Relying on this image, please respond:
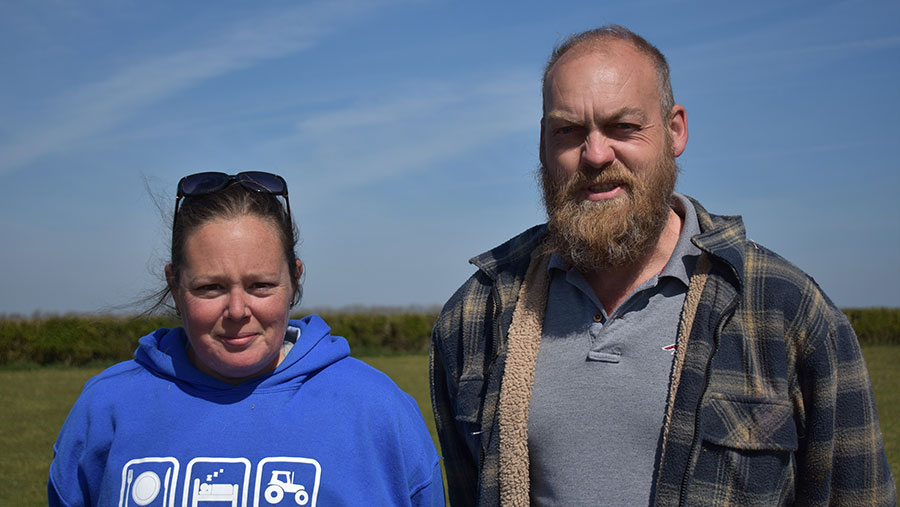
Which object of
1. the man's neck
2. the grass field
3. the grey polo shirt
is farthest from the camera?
the grass field

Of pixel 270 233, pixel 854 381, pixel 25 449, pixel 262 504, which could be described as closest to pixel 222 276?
pixel 270 233

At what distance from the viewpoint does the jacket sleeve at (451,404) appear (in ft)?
9.44

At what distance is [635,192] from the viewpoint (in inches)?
101

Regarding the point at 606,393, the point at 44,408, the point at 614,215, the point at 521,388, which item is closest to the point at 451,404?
the point at 521,388

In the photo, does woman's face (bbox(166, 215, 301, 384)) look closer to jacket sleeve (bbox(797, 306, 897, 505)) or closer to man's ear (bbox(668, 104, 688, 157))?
man's ear (bbox(668, 104, 688, 157))

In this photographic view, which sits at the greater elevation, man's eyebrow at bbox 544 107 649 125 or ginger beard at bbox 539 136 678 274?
man's eyebrow at bbox 544 107 649 125

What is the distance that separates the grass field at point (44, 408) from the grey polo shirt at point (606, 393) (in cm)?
660

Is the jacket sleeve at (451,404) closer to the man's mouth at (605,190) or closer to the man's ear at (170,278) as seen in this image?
the man's mouth at (605,190)

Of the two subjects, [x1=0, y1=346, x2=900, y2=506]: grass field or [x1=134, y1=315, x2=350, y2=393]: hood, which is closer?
[x1=134, y1=315, x2=350, y2=393]: hood

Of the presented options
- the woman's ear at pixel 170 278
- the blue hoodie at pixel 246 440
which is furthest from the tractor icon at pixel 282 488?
the woman's ear at pixel 170 278

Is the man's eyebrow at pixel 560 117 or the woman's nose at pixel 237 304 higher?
the man's eyebrow at pixel 560 117

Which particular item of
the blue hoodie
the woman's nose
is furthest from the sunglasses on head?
the blue hoodie

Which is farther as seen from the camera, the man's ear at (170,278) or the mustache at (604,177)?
→ the mustache at (604,177)

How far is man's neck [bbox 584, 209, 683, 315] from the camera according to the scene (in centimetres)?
263
